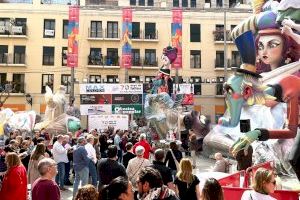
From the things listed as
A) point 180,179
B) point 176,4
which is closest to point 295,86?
point 180,179

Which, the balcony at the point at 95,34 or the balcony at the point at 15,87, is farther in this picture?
the balcony at the point at 95,34

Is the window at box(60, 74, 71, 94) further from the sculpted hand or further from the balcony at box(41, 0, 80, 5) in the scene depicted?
the sculpted hand

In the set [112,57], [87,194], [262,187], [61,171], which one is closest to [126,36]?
[112,57]

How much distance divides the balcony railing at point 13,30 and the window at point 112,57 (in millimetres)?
7846

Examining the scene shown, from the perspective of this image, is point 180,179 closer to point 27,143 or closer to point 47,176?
point 47,176

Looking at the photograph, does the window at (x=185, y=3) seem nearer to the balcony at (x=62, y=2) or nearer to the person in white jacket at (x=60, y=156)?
the balcony at (x=62, y=2)

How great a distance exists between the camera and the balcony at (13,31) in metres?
41.8

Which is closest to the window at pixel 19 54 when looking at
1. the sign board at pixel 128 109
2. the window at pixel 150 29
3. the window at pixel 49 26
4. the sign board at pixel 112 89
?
the window at pixel 49 26

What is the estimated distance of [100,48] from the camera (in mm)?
43125

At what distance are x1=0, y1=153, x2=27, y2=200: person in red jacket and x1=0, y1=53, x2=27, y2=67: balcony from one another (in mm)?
35755

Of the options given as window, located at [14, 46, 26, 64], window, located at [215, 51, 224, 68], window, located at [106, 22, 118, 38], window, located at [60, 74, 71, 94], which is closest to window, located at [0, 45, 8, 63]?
window, located at [14, 46, 26, 64]

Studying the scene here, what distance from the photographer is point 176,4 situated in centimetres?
4725

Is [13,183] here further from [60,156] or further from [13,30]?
[13,30]

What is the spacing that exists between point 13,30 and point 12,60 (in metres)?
2.76
